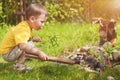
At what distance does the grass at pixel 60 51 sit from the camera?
6194 mm

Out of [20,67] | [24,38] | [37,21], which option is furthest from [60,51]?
[24,38]

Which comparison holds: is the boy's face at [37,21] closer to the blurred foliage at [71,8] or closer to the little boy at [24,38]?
the little boy at [24,38]

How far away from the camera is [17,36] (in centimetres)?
624

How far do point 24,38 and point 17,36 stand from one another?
0.38 feet

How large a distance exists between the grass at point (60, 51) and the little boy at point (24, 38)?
26cm

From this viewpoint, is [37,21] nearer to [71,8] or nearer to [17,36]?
[17,36]

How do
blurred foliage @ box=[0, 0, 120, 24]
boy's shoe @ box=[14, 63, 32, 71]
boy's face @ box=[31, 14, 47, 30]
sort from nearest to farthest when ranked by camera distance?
boy's face @ box=[31, 14, 47, 30] < boy's shoe @ box=[14, 63, 32, 71] < blurred foliage @ box=[0, 0, 120, 24]

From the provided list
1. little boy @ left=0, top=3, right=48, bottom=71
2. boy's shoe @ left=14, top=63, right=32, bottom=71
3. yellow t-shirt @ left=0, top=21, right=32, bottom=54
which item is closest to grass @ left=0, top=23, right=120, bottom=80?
boy's shoe @ left=14, top=63, right=32, bottom=71

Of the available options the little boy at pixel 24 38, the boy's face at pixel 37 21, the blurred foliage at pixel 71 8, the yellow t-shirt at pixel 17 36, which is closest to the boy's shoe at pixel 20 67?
the little boy at pixel 24 38

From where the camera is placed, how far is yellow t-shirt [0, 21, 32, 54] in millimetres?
6227

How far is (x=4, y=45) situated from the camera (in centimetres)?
664

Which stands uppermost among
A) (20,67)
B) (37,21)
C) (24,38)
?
(37,21)

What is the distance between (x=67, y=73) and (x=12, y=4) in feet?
18.8

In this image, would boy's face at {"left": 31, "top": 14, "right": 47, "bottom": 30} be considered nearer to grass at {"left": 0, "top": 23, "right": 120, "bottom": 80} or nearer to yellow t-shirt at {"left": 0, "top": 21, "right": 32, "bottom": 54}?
yellow t-shirt at {"left": 0, "top": 21, "right": 32, "bottom": 54}
